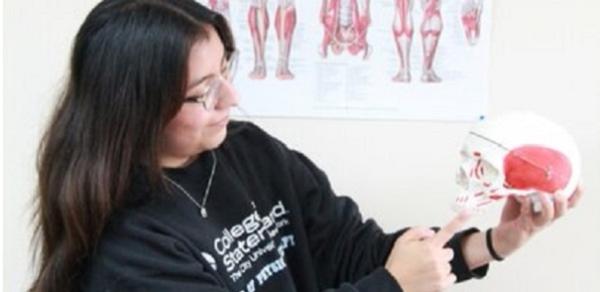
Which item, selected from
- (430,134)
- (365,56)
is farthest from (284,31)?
(430,134)

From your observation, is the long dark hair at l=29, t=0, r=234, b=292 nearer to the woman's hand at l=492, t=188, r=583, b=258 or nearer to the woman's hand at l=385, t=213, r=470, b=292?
the woman's hand at l=385, t=213, r=470, b=292

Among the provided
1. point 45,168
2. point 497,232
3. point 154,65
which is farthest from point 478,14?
point 45,168

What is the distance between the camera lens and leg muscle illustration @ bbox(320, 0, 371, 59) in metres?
1.00

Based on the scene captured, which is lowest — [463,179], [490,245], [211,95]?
[490,245]

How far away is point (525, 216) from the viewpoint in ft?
2.69

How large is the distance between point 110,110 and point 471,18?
58 centimetres

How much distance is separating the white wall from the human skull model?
0.87 feet

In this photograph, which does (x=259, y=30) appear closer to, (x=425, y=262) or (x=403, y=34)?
(x=403, y=34)

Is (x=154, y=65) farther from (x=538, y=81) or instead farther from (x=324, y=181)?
(x=538, y=81)

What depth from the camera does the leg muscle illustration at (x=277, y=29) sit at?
1.01m

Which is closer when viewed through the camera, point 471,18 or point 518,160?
point 518,160

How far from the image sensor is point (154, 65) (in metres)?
0.70

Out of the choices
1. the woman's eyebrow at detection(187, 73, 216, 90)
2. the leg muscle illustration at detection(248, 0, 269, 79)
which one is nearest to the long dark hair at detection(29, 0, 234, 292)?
the woman's eyebrow at detection(187, 73, 216, 90)

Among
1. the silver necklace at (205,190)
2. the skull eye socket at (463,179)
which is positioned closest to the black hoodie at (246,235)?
the silver necklace at (205,190)
